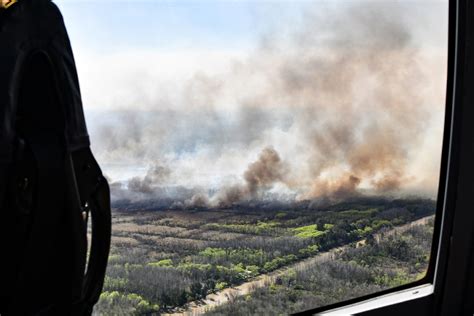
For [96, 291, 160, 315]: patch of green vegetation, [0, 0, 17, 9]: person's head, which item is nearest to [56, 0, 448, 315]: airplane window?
[96, 291, 160, 315]: patch of green vegetation

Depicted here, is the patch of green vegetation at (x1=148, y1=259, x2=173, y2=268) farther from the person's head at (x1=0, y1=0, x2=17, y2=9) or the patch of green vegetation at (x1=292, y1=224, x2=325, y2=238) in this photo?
the person's head at (x1=0, y1=0, x2=17, y2=9)

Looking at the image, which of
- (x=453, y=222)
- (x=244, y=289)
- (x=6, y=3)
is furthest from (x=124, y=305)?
(x=453, y=222)

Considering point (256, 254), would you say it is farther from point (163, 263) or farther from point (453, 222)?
point (453, 222)

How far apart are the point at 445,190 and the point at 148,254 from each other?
1017 mm

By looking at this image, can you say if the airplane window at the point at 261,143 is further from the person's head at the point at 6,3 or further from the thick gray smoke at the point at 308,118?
the person's head at the point at 6,3

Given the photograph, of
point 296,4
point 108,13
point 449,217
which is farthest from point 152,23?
point 449,217

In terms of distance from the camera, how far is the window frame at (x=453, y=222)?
1.93 metres

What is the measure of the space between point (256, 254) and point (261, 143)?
1.05ft

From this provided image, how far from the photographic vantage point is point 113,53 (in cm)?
149

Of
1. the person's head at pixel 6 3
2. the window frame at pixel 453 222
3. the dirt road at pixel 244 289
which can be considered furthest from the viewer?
the window frame at pixel 453 222

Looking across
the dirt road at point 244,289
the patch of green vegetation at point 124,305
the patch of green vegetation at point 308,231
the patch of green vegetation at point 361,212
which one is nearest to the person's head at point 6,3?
the patch of green vegetation at point 124,305

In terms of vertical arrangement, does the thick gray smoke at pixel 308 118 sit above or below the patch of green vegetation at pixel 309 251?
above

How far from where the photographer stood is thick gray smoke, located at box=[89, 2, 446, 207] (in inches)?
61.9

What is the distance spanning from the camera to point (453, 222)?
2.03 metres
